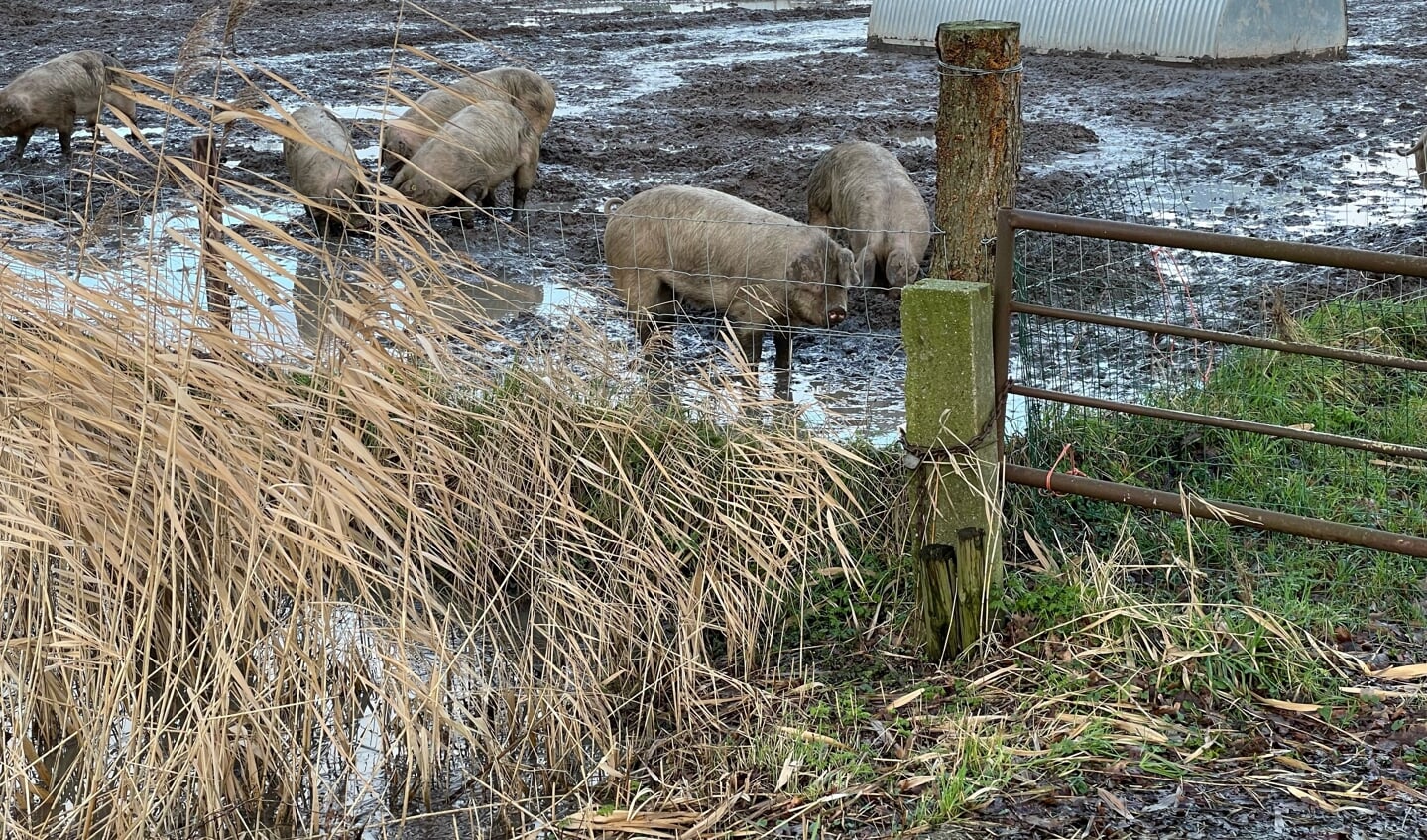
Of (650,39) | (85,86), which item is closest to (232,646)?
(85,86)

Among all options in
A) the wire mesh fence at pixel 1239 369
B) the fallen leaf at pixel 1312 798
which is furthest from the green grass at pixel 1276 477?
the fallen leaf at pixel 1312 798

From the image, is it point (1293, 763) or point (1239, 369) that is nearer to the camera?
point (1293, 763)

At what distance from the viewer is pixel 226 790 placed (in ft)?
11.1

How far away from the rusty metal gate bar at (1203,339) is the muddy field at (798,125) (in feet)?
3.06

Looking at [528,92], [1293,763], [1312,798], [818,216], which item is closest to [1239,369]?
[1293,763]

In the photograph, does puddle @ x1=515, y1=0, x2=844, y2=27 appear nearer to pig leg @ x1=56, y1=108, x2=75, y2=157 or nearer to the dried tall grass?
pig leg @ x1=56, y1=108, x2=75, y2=157

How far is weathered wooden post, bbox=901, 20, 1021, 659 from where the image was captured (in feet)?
11.7

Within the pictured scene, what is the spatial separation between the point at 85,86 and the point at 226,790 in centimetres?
952

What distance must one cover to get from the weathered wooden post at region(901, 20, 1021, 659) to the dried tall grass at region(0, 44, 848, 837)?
444mm

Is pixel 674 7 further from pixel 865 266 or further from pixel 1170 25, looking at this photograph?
pixel 865 266

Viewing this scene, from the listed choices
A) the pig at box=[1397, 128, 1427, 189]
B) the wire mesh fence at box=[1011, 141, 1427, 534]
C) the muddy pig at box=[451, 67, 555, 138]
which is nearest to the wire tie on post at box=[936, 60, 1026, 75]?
the wire mesh fence at box=[1011, 141, 1427, 534]

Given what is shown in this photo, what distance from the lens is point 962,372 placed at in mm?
3568

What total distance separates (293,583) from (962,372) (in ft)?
5.75

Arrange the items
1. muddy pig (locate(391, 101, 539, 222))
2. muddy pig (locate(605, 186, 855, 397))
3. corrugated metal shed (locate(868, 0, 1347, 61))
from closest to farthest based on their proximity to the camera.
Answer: muddy pig (locate(605, 186, 855, 397)), muddy pig (locate(391, 101, 539, 222)), corrugated metal shed (locate(868, 0, 1347, 61))
